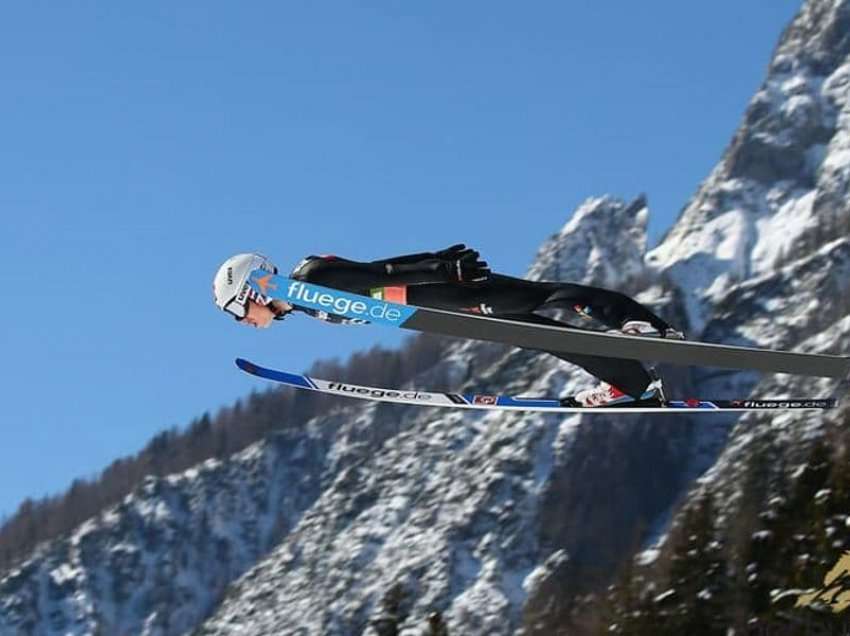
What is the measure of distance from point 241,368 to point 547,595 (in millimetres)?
120540

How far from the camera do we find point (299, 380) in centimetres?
1340

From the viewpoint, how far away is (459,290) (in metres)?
11.0

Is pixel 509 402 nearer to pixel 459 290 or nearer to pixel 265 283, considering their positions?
pixel 459 290

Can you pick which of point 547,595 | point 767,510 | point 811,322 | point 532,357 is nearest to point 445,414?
point 532,357

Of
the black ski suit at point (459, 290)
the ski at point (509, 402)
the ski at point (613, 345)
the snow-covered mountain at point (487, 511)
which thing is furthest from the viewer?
the snow-covered mountain at point (487, 511)

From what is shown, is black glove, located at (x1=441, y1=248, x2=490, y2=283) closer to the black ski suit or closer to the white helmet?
the black ski suit

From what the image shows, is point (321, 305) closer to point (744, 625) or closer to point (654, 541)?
point (744, 625)

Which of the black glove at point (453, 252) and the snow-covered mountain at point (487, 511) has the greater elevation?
the snow-covered mountain at point (487, 511)

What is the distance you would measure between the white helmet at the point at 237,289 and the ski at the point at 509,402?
4.80ft

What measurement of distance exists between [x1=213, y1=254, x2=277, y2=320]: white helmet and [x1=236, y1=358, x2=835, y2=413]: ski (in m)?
1.46

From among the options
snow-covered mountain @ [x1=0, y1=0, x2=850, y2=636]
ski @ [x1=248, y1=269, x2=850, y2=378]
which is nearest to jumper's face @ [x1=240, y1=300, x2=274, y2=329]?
ski @ [x1=248, y1=269, x2=850, y2=378]

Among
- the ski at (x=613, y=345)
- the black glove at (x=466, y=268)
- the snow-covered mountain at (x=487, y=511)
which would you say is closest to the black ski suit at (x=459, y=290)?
the black glove at (x=466, y=268)

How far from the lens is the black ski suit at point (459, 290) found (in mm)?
10945

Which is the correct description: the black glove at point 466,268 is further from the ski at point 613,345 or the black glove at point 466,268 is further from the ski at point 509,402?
the ski at point 509,402
